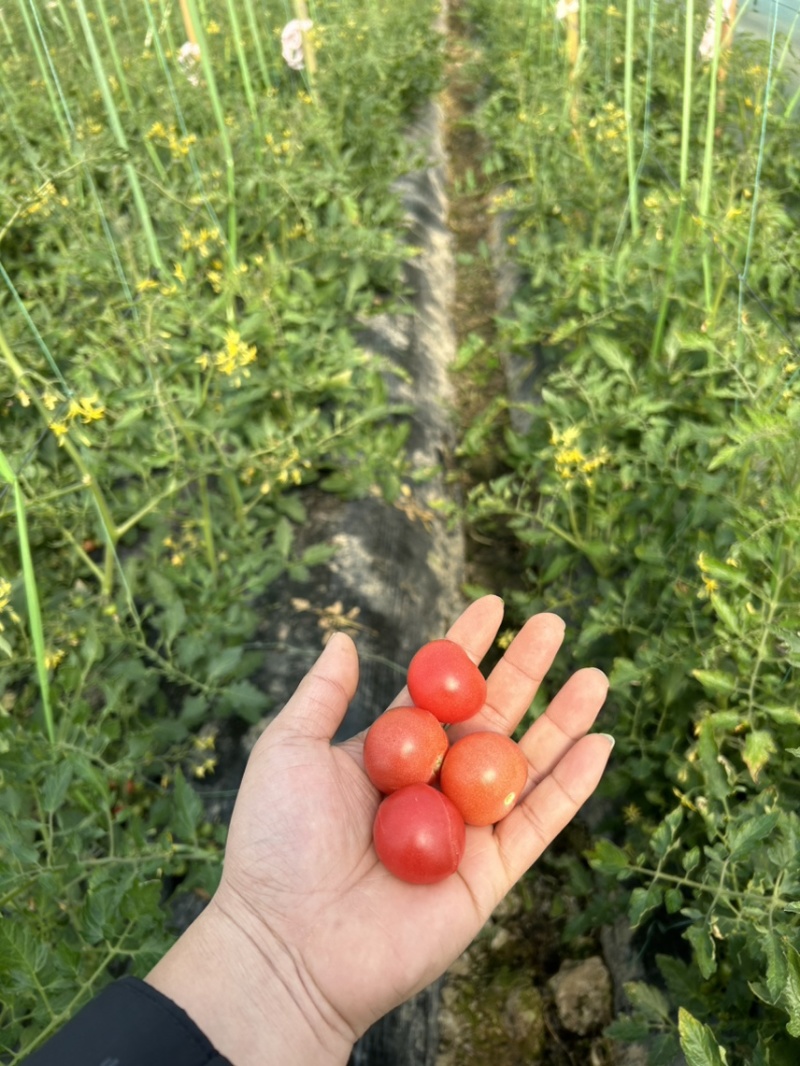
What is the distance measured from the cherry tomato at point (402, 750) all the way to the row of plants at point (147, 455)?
419mm

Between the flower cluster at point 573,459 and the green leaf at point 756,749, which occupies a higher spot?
the flower cluster at point 573,459

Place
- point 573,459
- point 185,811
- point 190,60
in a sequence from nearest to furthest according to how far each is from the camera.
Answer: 1. point 185,811
2. point 573,459
3. point 190,60

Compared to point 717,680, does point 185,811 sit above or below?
below

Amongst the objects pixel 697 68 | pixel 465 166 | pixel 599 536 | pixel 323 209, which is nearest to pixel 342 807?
pixel 599 536

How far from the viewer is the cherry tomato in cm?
152

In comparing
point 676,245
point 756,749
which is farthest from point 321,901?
point 676,245

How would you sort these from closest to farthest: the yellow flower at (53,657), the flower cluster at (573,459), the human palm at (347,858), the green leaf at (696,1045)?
1. the green leaf at (696,1045)
2. the human palm at (347,858)
3. the yellow flower at (53,657)
4. the flower cluster at (573,459)

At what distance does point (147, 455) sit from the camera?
8.01ft

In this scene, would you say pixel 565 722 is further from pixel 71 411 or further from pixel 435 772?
pixel 71 411

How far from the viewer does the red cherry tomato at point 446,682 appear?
1.61 meters

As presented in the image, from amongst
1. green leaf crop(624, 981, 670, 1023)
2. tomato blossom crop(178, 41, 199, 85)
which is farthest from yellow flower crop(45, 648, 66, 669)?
tomato blossom crop(178, 41, 199, 85)

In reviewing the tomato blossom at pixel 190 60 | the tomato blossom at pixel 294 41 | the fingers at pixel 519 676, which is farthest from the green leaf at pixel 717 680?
the tomato blossom at pixel 294 41

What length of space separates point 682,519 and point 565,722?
0.72m

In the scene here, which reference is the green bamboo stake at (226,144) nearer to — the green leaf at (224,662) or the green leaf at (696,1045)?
the green leaf at (224,662)
